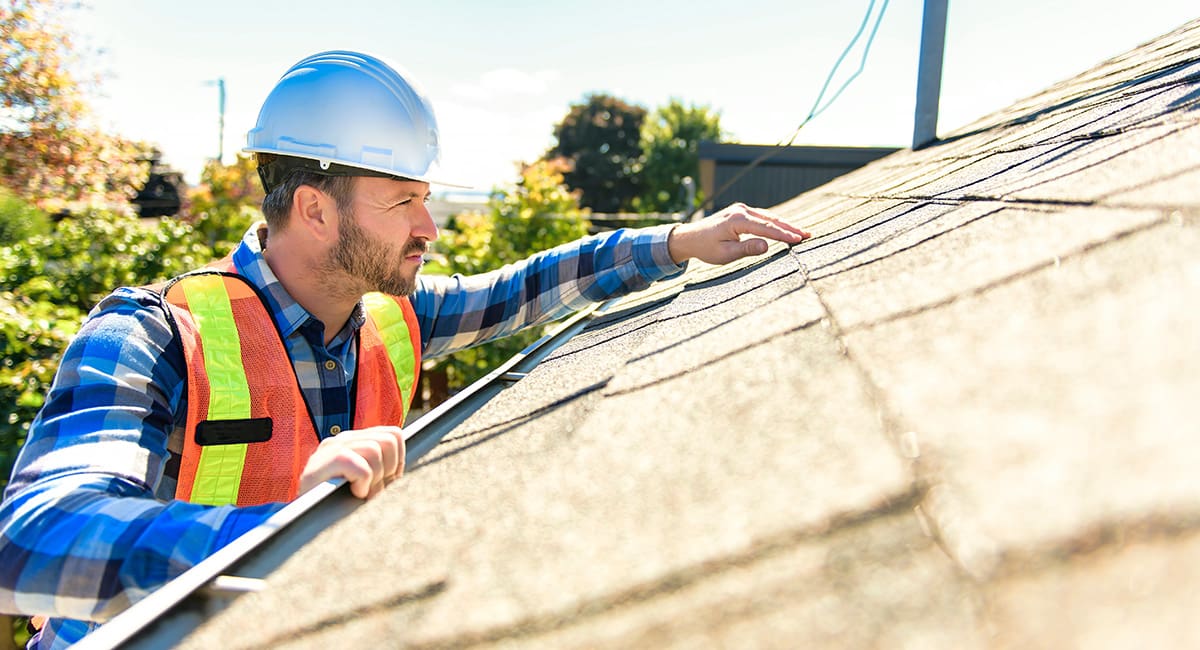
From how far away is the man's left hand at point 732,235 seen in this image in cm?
237

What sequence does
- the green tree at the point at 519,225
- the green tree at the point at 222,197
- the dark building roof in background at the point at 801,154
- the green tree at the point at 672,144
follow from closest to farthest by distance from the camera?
the green tree at the point at 519,225, the green tree at the point at 222,197, the dark building roof in background at the point at 801,154, the green tree at the point at 672,144

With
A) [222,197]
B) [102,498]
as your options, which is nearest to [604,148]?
[222,197]

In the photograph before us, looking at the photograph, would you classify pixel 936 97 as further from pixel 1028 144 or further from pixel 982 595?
pixel 982 595

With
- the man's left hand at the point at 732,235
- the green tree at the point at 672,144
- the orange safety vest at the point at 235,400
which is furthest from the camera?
the green tree at the point at 672,144

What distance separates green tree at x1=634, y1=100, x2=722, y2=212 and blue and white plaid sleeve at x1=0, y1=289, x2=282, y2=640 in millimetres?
38523

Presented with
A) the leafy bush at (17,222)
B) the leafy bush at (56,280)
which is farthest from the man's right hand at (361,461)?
the leafy bush at (17,222)

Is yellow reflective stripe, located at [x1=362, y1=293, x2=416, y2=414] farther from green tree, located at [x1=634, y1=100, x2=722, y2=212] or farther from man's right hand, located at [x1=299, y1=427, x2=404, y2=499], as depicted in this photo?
green tree, located at [x1=634, y1=100, x2=722, y2=212]

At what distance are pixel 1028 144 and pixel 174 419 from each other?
2.51m

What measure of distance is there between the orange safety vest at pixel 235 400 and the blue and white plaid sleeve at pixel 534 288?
36.6 inches

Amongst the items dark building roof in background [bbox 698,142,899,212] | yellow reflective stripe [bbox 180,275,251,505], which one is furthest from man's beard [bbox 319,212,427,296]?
dark building roof in background [bbox 698,142,899,212]

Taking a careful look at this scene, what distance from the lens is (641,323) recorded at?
193cm

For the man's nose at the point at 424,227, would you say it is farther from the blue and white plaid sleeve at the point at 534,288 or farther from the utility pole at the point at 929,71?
the utility pole at the point at 929,71

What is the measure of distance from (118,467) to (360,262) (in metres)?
1.05

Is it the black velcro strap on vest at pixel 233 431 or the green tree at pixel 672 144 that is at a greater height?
the green tree at pixel 672 144
